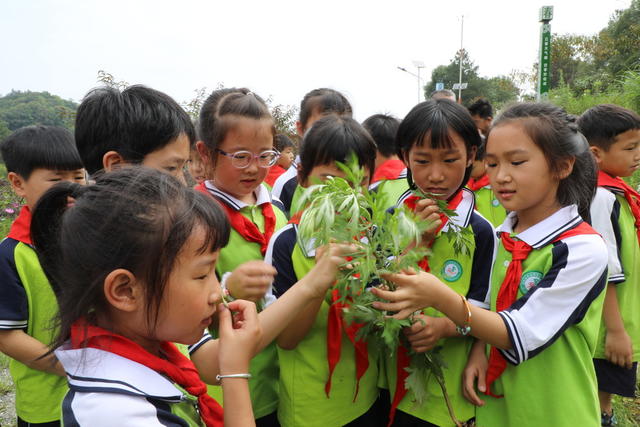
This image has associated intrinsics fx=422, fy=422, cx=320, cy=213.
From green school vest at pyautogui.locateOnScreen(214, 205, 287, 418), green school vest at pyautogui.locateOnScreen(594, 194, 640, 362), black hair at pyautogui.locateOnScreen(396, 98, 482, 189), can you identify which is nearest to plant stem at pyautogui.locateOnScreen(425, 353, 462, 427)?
green school vest at pyautogui.locateOnScreen(214, 205, 287, 418)

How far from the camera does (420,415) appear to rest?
1872 mm

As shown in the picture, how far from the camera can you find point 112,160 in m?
1.69

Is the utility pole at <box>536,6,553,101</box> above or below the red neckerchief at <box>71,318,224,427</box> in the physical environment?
above

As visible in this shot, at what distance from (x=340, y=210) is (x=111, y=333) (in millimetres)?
749

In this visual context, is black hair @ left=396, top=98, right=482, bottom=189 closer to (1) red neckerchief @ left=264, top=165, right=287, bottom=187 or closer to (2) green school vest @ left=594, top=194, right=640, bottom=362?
(2) green school vest @ left=594, top=194, right=640, bottom=362

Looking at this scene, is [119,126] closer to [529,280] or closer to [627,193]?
[529,280]

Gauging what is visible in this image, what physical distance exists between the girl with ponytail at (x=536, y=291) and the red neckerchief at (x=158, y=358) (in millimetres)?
668

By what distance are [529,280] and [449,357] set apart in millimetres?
504

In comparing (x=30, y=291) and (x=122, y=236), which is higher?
(x=122, y=236)

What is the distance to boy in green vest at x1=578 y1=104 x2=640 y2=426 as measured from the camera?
2.66 m

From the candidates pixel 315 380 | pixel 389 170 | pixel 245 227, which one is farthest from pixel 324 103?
pixel 315 380

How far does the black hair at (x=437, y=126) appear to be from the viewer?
1.97m

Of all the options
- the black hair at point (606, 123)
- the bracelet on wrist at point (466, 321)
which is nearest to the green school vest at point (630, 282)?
the black hair at point (606, 123)

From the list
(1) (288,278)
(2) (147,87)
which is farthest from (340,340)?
(2) (147,87)
